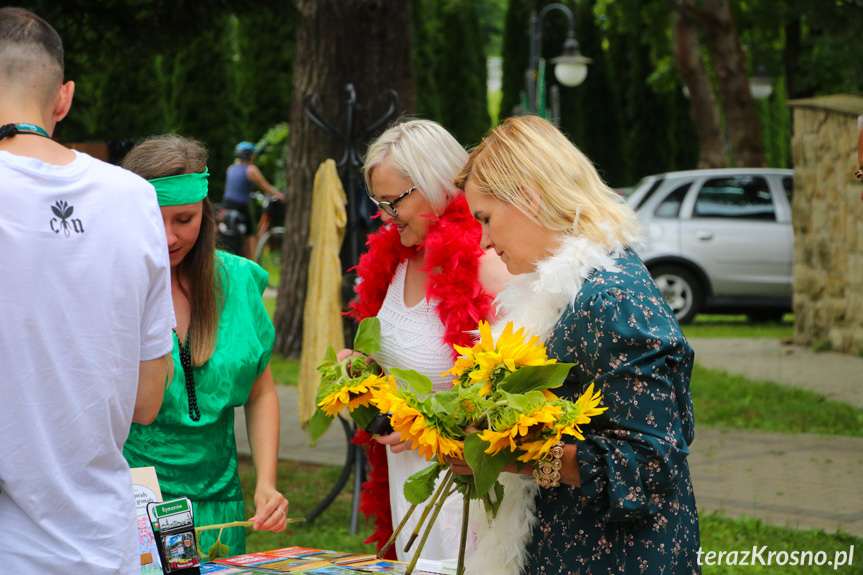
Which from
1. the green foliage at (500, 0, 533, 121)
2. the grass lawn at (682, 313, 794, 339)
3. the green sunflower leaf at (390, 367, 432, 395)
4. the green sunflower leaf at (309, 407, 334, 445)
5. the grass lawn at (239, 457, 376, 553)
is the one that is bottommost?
the grass lawn at (682, 313, 794, 339)

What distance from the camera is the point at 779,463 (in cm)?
615

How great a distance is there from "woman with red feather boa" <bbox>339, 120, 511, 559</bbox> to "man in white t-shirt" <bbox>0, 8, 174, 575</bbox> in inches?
48.7

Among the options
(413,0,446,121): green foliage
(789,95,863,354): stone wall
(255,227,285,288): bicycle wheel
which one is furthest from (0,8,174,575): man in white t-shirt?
(413,0,446,121): green foliage

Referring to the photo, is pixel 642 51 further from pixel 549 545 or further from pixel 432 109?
pixel 549 545

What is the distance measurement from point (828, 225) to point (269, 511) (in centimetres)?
854

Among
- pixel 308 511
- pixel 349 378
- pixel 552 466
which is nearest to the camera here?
pixel 552 466

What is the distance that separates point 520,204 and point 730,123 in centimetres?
1469

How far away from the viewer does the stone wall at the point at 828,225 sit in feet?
30.0

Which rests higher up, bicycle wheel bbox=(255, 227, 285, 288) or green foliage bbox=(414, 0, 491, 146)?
green foliage bbox=(414, 0, 491, 146)

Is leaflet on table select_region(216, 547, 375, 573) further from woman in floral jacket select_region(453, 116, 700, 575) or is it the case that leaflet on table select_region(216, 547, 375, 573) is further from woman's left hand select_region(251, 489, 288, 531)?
woman in floral jacket select_region(453, 116, 700, 575)

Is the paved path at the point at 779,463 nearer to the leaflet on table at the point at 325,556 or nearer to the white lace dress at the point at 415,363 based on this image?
the white lace dress at the point at 415,363

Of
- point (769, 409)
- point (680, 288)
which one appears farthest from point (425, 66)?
point (769, 409)

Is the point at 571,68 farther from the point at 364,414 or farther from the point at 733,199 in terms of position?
the point at 364,414

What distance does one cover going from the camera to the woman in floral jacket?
6.22 ft
